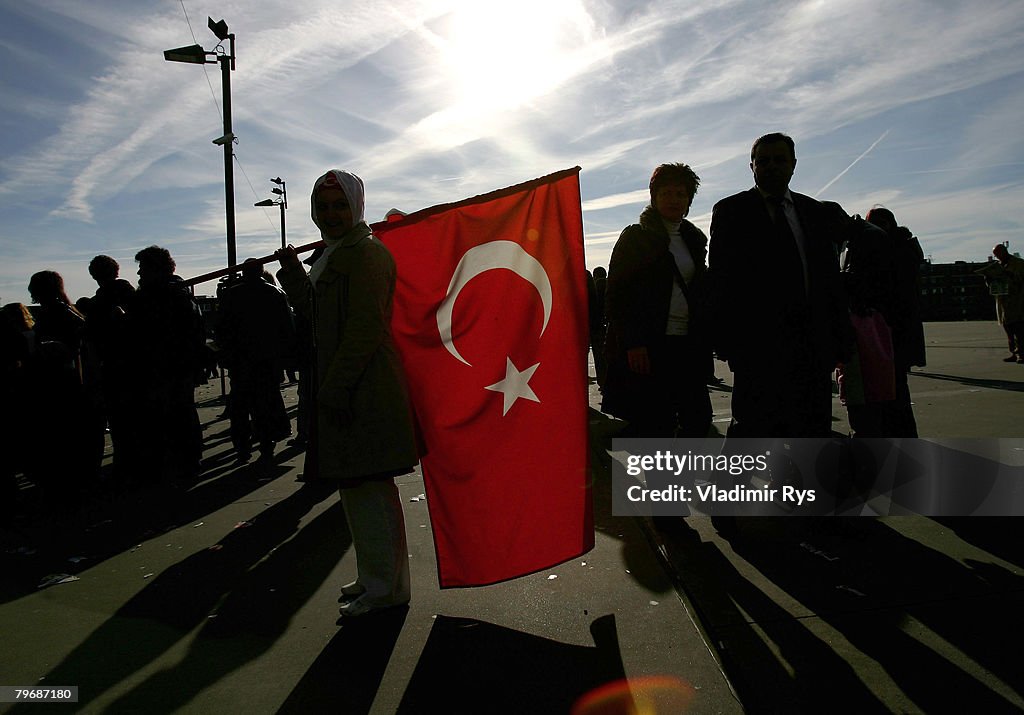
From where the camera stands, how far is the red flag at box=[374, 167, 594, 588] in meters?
3.21

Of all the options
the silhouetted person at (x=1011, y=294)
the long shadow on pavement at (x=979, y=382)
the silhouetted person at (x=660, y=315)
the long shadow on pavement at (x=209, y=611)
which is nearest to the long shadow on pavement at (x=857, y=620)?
the silhouetted person at (x=660, y=315)

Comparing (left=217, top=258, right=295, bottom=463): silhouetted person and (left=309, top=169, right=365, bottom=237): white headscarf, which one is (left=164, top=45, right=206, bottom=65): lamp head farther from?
(left=309, top=169, right=365, bottom=237): white headscarf

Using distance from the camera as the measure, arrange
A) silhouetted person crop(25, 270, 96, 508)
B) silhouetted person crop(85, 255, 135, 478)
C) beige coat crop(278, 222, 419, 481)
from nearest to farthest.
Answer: beige coat crop(278, 222, 419, 481) < silhouetted person crop(25, 270, 96, 508) < silhouetted person crop(85, 255, 135, 478)

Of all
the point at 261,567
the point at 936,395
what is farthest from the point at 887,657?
the point at 936,395

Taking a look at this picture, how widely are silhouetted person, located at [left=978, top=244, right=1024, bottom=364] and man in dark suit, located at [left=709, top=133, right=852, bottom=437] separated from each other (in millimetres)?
9770

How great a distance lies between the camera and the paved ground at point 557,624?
7.88 feet

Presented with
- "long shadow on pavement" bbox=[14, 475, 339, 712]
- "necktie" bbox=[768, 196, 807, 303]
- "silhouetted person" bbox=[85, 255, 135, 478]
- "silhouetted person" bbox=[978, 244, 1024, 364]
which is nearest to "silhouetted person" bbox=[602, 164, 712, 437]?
"necktie" bbox=[768, 196, 807, 303]

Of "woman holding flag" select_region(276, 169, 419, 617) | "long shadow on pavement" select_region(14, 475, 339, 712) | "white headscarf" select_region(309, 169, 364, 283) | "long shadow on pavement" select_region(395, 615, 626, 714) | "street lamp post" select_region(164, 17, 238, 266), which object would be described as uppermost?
"street lamp post" select_region(164, 17, 238, 266)

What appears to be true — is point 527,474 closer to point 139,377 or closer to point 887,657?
point 887,657

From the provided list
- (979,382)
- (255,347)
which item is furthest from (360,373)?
(979,382)

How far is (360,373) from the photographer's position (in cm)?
306

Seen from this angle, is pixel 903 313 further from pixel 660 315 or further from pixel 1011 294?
pixel 1011 294

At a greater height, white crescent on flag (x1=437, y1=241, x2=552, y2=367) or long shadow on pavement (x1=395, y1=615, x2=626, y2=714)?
white crescent on flag (x1=437, y1=241, x2=552, y2=367)

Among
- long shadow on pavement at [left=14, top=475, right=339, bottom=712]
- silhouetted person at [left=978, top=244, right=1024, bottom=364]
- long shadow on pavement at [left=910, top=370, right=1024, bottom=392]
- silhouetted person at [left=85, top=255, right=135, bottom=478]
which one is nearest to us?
long shadow on pavement at [left=14, top=475, right=339, bottom=712]
